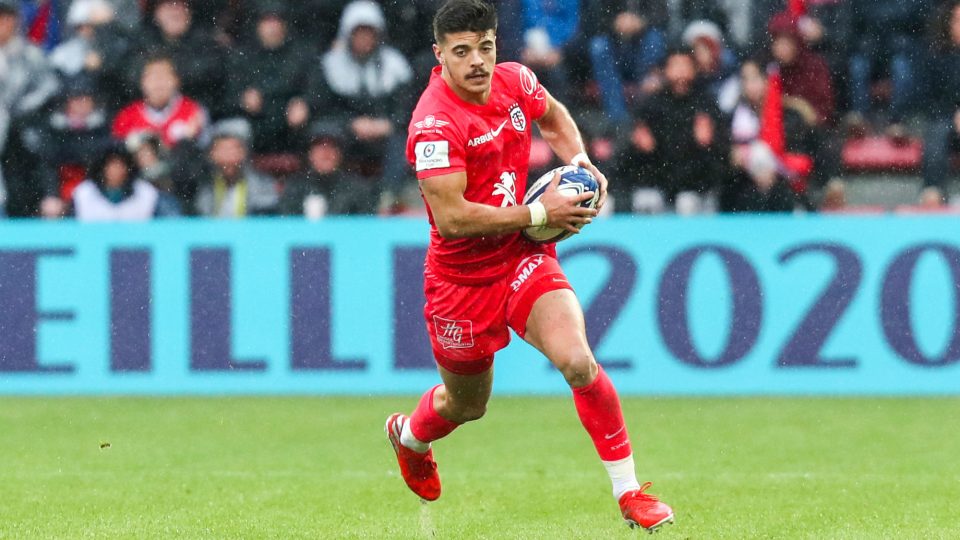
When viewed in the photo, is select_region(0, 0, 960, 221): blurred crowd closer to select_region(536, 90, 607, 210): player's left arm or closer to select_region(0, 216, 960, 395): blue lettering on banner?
select_region(0, 216, 960, 395): blue lettering on banner

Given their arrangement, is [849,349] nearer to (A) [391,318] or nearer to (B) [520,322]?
(A) [391,318]

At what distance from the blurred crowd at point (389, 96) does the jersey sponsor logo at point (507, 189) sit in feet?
17.8

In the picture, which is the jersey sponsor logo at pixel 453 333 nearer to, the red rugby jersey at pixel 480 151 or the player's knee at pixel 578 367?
the red rugby jersey at pixel 480 151

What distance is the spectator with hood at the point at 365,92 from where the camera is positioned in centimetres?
1241

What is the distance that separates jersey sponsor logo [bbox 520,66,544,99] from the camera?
6.43 m

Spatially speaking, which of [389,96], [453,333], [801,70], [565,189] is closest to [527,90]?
[565,189]

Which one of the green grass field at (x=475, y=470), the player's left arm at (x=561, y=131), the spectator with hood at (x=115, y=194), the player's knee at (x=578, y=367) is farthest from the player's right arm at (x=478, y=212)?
the spectator with hood at (x=115, y=194)

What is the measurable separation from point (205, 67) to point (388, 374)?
346cm

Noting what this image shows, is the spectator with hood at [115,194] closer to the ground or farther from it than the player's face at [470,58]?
closer to the ground

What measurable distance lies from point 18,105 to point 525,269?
7937 mm

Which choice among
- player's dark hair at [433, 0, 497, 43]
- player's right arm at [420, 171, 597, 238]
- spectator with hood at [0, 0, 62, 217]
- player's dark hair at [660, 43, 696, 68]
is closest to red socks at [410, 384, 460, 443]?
player's right arm at [420, 171, 597, 238]

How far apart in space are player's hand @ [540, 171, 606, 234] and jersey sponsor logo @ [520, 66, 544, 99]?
1.96 feet

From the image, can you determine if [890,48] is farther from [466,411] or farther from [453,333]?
[453,333]

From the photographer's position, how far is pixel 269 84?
1267 cm
